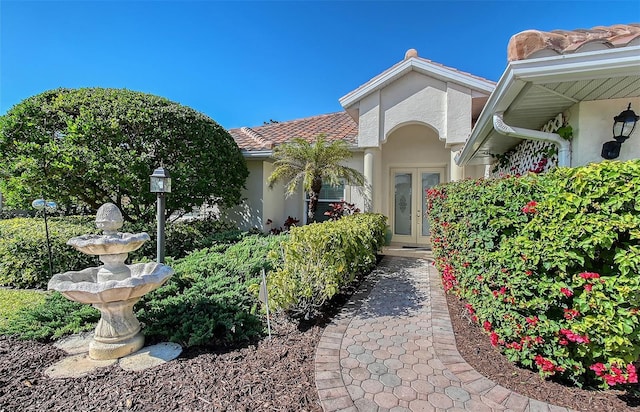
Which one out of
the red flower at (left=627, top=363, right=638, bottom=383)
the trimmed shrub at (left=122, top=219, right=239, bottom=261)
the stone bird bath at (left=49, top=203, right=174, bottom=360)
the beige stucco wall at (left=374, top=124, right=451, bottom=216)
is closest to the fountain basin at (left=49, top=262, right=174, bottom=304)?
the stone bird bath at (left=49, top=203, right=174, bottom=360)

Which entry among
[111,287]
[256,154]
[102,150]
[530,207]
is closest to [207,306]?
[111,287]

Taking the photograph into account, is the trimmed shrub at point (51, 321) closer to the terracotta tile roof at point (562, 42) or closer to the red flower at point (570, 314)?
the red flower at point (570, 314)

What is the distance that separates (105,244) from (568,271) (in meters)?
5.36

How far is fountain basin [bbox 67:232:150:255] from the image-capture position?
3701 mm

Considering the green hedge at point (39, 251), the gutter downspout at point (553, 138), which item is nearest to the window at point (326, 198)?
the green hedge at point (39, 251)

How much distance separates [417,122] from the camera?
1041 centimetres

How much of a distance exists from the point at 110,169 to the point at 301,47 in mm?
8473

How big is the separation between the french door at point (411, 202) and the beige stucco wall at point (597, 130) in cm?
716

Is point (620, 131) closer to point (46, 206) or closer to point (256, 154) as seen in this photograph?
point (256, 154)

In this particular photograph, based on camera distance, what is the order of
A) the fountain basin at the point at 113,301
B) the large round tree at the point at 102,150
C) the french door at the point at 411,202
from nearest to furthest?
1. the fountain basin at the point at 113,301
2. the large round tree at the point at 102,150
3. the french door at the point at 411,202

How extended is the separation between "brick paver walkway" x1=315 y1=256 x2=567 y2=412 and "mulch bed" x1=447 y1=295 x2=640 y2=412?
122mm

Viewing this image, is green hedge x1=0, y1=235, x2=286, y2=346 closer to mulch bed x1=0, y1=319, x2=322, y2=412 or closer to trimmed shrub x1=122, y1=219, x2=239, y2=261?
mulch bed x1=0, y1=319, x2=322, y2=412

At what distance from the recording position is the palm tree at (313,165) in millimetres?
9719

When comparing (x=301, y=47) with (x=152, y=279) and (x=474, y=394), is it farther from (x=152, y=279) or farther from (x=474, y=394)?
(x=474, y=394)
